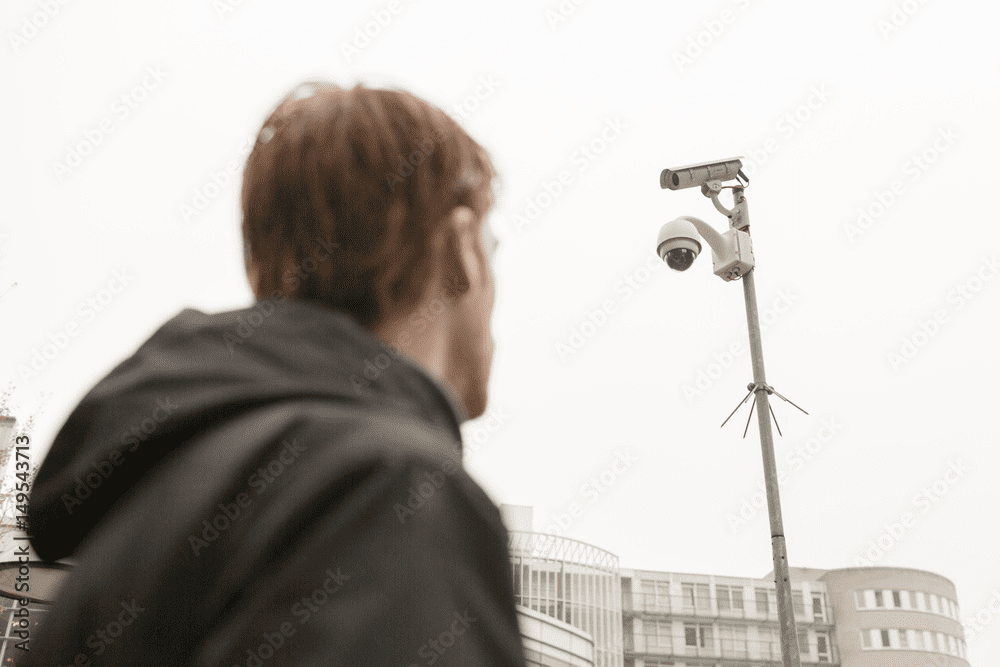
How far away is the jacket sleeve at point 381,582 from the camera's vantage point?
0.55m

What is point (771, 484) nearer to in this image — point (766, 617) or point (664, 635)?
point (664, 635)

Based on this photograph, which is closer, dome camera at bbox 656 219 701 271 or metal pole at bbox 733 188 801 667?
metal pole at bbox 733 188 801 667

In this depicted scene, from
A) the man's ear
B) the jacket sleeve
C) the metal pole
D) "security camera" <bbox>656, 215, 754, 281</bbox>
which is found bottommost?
the jacket sleeve

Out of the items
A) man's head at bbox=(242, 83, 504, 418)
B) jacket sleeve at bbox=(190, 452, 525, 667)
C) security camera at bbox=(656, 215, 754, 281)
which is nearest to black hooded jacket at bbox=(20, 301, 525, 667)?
jacket sleeve at bbox=(190, 452, 525, 667)

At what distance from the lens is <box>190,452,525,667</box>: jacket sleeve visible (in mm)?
552

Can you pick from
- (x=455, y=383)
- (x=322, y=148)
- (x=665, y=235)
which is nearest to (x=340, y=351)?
(x=455, y=383)

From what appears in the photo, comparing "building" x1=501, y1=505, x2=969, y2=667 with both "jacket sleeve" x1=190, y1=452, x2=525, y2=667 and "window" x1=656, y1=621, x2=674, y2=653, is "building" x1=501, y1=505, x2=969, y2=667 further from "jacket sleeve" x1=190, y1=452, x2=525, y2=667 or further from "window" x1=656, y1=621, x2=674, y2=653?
"jacket sleeve" x1=190, y1=452, x2=525, y2=667

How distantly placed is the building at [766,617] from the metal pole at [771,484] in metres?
54.6

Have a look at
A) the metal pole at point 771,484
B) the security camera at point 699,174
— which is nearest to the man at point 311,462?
the metal pole at point 771,484

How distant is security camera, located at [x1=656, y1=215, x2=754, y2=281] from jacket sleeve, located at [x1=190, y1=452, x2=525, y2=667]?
209 inches

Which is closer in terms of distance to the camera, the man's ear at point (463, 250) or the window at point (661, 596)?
the man's ear at point (463, 250)

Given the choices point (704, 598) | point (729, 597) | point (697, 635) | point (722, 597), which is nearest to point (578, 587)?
point (697, 635)

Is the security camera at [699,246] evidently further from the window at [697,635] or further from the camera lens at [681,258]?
the window at [697,635]

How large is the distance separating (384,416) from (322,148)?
0.48 meters
